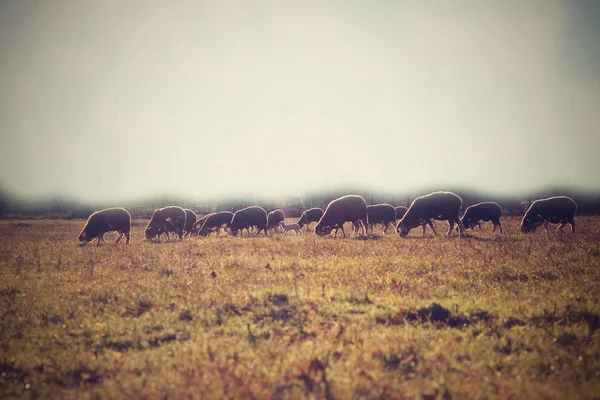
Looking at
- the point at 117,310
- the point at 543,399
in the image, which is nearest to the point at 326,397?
the point at 543,399

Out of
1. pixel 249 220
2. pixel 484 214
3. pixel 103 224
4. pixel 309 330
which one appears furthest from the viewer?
pixel 249 220

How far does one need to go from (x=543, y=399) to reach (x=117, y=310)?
786cm

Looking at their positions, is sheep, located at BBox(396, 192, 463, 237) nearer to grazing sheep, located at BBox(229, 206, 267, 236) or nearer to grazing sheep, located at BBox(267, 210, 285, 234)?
grazing sheep, located at BBox(229, 206, 267, 236)

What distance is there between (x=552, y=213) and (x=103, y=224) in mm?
28428

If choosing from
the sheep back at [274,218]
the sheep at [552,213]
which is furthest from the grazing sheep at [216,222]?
the sheep at [552,213]

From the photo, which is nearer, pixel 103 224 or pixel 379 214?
pixel 103 224

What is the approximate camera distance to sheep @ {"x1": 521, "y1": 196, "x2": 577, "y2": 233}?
23.0m

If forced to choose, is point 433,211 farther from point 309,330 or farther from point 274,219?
point 309,330

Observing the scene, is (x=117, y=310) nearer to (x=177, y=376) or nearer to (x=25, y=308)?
(x=25, y=308)

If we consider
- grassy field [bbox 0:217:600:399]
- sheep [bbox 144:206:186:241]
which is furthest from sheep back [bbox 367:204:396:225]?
grassy field [bbox 0:217:600:399]

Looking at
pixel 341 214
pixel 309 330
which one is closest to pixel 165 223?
pixel 341 214

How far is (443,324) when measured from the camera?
22.9 feet

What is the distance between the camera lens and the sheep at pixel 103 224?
22.7 m

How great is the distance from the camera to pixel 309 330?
6.69 meters
